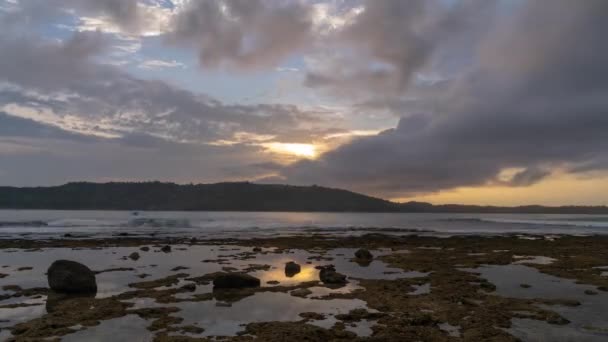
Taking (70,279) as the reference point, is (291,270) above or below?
below

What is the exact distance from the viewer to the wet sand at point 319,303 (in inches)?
587

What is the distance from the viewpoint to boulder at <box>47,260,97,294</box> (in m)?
22.2

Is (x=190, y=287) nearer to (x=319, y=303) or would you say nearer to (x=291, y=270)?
(x=319, y=303)

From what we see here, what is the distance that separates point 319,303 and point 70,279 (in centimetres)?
1324

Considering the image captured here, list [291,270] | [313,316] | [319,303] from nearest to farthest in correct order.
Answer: [313,316]
[319,303]
[291,270]

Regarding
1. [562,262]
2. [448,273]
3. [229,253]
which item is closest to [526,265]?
[562,262]

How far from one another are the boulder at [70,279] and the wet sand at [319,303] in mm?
633

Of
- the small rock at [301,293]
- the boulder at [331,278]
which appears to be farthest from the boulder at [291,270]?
the small rock at [301,293]

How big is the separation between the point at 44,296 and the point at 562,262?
36.8 meters

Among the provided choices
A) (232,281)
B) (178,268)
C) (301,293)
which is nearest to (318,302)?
(301,293)

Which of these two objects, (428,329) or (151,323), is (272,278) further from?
(428,329)

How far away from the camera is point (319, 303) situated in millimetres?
19672

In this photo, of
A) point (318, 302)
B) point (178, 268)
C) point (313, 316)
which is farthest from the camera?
point (178, 268)

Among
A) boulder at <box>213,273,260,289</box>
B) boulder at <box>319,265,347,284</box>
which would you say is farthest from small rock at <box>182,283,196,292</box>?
boulder at <box>319,265,347,284</box>
